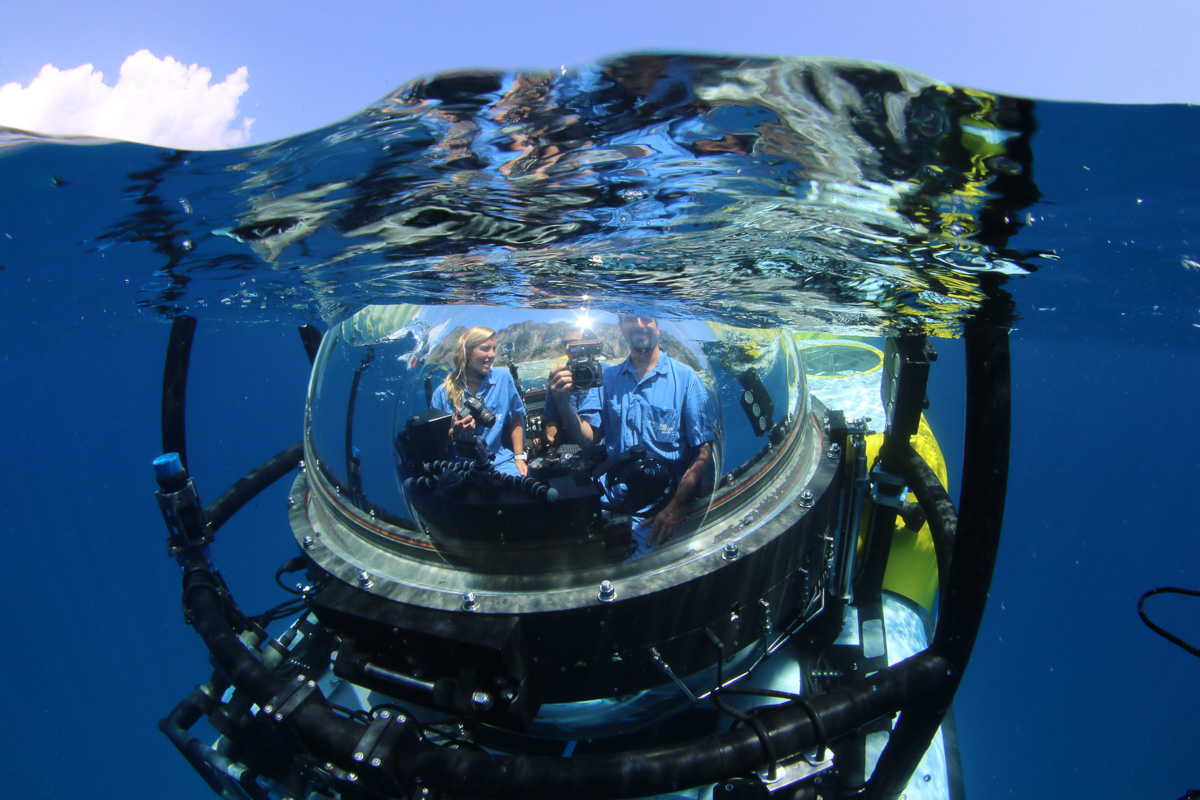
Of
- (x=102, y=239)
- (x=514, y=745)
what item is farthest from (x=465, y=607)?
(x=102, y=239)

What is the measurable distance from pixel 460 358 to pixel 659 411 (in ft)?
3.10

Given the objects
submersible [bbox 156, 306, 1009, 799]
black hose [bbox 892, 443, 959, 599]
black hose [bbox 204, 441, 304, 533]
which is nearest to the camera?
submersible [bbox 156, 306, 1009, 799]

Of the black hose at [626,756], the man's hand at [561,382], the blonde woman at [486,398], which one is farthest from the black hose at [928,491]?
the blonde woman at [486,398]

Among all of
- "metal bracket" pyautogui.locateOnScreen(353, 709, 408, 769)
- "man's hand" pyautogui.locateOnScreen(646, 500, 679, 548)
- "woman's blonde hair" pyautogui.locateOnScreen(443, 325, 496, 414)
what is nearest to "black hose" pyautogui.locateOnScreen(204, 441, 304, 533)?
"woman's blonde hair" pyautogui.locateOnScreen(443, 325, 496, 414)

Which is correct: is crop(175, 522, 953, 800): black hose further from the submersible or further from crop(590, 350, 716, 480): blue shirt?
crop(590, 350, 716, 480): blue shirt

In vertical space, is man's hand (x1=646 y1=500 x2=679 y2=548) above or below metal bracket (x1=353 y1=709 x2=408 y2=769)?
above

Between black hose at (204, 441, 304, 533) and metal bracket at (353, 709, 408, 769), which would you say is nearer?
metal bracket at (353, 709, 408, 769)

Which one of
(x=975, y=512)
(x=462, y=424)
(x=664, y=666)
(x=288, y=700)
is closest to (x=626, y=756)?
(x=664, y=666)

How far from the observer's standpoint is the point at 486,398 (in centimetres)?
255

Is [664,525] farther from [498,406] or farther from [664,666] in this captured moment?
[498,406]

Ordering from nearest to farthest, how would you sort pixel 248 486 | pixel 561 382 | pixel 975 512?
pixel 975 512
pixel 561 382
pixel 248 486

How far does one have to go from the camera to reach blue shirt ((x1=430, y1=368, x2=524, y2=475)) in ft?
8.18

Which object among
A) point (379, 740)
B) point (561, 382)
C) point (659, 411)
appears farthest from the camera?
point (659, 411)

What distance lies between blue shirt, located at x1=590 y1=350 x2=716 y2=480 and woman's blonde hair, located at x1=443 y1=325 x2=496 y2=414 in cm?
56
